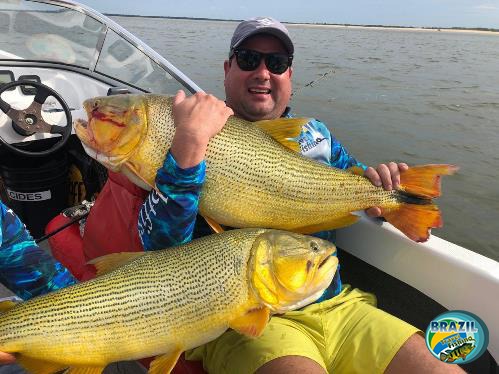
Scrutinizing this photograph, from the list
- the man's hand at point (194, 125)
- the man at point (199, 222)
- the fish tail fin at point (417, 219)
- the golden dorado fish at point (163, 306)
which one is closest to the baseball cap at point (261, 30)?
the man at point (199, 222)

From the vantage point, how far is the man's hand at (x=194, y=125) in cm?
179

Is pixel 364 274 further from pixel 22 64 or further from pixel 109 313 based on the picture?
pixel 22 64

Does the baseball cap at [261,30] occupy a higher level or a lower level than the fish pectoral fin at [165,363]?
higher

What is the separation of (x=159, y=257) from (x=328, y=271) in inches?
26.3

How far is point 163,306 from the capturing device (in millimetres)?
1661

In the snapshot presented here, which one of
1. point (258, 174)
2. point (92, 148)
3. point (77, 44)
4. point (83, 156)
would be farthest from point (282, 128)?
point (77, 44)

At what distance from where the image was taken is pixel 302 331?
222 centimetres

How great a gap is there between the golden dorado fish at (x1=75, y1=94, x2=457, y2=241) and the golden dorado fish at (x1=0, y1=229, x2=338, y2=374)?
29 cm

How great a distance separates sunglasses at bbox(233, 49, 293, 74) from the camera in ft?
8.56

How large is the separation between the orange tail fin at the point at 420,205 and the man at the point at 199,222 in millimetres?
71

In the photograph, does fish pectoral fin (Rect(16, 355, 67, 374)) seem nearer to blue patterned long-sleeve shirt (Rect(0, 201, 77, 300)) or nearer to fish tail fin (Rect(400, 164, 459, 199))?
blue patterned long-sleeve shirt (Rect(0, 201, 77, 300))

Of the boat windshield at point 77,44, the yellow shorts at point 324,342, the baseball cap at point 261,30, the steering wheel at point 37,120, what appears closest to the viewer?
the yellow shorts at point 324,342

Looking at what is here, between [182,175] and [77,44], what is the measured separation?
3.42 metres

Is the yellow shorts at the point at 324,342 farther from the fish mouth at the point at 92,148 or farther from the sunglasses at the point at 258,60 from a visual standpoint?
the sunglasses at the point at 258,60
